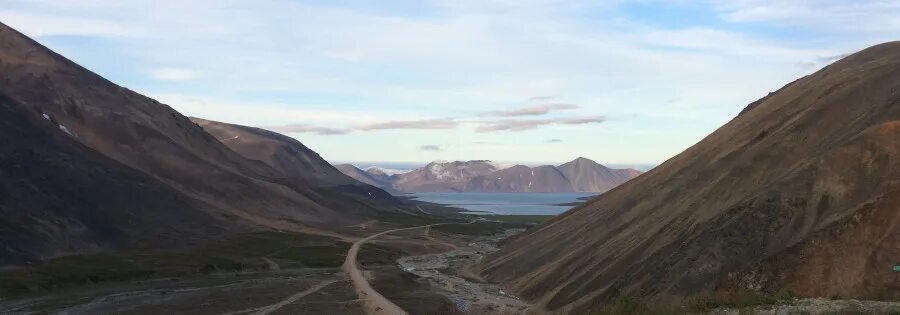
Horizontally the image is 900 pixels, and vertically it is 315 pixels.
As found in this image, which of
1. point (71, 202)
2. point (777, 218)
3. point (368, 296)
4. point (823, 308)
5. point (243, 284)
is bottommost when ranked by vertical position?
point (243, 284)

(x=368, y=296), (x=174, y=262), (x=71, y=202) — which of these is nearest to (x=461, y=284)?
(x=368, y=296)

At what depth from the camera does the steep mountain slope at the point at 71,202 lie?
109625 millimetres

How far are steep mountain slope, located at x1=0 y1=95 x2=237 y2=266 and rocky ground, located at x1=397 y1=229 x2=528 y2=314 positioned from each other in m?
47.5

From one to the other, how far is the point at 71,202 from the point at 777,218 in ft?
395

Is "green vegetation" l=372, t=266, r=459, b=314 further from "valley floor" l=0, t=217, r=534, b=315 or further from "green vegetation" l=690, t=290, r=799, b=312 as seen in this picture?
"green vegetation" l=690, t=290, r=799, b=312

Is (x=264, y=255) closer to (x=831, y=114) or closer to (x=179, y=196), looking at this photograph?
(x=179, y=196)

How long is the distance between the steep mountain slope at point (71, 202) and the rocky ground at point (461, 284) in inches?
1870

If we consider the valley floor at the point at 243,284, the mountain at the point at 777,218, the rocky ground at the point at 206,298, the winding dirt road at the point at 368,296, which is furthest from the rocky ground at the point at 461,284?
the rocky ground at the point at 206,298

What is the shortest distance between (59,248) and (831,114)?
10306 centimetres

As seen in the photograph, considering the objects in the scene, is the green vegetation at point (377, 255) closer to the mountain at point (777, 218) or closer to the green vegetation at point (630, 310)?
the mountain at point (777, 218)

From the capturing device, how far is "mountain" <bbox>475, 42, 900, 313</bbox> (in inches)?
1556

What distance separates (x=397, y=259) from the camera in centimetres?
12550

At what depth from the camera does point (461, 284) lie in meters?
79.6

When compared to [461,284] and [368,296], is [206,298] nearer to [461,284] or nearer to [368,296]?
[368,296]
